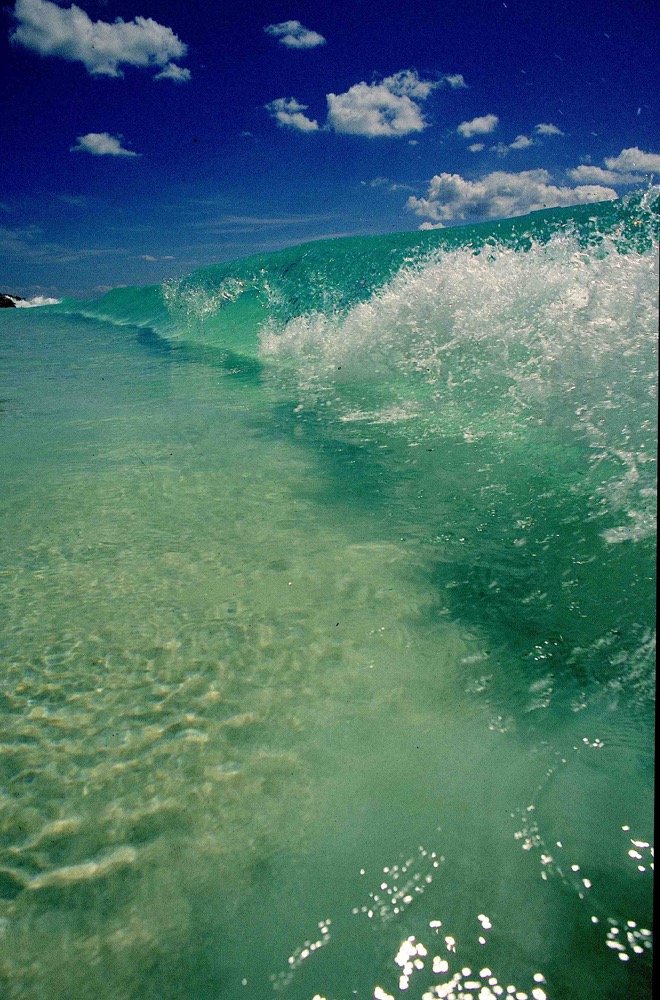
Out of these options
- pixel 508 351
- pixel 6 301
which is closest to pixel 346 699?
pixel 508 351

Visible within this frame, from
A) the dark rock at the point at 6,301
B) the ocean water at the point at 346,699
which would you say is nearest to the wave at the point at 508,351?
the ocean water at the point at 346,699

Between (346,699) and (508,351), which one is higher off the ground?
(508,351)

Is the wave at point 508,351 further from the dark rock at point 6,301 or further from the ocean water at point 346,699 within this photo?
the dark rock at point 6,301

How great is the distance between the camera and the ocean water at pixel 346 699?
1.41m

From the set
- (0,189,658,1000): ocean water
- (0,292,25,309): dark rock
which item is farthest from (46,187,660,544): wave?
(0,292,25,309): dark rock

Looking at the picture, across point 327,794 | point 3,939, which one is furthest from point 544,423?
point 3,939

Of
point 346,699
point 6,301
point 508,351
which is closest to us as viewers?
point 346,699

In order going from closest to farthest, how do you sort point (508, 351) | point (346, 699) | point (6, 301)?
point (346, 699), point (508, 351), point (6, 301)

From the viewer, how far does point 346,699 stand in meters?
2.14

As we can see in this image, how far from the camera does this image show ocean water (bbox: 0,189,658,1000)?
1.41m

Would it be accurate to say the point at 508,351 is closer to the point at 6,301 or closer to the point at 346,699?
the point at 346,699

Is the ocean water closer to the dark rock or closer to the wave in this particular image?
the wave

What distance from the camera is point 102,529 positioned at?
3.50 metres

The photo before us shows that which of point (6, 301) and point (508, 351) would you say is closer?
point (508, 351)
